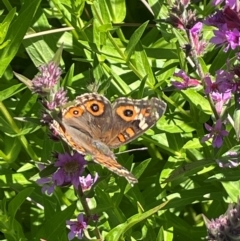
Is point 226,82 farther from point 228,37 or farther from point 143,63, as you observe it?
point 143,63

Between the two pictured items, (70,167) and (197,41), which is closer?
(70,167)

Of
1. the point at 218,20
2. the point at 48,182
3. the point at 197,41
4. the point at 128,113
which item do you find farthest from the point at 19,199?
the point at 218,20

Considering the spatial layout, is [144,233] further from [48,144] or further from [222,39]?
[222,39]

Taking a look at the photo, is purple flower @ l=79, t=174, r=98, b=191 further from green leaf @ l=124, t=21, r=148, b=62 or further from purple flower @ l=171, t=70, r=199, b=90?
green leaf @ l=124, t=21, r=148, b=62

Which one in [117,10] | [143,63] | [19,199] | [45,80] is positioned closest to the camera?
[45,80]

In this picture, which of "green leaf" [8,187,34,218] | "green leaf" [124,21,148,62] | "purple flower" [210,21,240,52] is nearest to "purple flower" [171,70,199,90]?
"purple flower" [210,21,240,52]

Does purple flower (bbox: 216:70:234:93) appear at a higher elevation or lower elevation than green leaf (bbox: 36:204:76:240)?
higher
